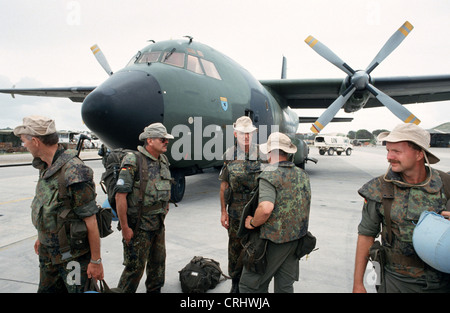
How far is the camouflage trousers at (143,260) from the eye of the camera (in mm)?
2811

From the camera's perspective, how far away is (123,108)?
5.24m

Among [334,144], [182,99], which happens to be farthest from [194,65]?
[334,144]

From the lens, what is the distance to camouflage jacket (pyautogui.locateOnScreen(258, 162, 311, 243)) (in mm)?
2373

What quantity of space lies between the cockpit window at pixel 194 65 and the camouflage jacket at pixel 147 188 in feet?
13.3

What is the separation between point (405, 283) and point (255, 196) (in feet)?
4.15

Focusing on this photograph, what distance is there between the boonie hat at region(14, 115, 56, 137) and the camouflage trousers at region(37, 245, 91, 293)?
0.96 metres

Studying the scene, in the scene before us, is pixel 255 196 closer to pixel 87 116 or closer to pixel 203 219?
pixel 203 219

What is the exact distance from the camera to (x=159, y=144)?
3.16 meters

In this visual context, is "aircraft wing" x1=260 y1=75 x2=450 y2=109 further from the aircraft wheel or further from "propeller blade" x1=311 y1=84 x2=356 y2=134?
the aircraft wheel

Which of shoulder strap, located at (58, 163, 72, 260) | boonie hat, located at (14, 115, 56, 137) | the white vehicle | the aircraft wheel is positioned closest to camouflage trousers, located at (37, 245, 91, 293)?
shoulder strap, located at (58, 163, 72, 260)

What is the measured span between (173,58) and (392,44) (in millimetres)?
8711
